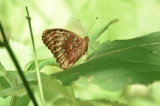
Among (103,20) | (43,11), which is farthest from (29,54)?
(43,11)

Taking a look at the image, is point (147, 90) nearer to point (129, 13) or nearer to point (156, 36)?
point (129, 13)

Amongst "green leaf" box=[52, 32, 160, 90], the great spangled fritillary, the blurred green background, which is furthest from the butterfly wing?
the blurred green background

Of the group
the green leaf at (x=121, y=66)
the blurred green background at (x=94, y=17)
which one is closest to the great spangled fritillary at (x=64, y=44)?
the green leaf at (x=121, y=66)

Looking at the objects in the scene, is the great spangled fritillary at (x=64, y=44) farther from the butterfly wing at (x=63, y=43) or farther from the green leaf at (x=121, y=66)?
the green leaf at (x=121, y=66)

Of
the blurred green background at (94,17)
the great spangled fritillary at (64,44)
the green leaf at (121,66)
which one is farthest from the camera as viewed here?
the blurred green background at (94,17)

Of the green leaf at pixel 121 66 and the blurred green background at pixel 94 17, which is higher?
the green leaf at pixel 121 66

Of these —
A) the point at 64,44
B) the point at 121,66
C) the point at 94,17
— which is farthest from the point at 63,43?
the point at 94,17

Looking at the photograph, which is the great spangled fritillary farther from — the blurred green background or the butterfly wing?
the blurred green background
